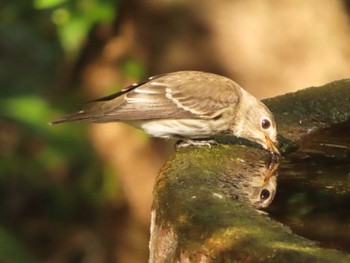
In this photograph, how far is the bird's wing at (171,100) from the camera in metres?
5.57

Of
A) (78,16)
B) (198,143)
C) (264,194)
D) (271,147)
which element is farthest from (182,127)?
(78,16)

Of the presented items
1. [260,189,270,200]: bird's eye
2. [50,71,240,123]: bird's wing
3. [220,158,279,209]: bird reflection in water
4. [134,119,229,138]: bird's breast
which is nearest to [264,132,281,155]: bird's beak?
[220,158,279,209]: bird reflection in water

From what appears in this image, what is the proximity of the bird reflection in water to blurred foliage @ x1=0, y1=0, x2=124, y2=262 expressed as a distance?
2.71 m

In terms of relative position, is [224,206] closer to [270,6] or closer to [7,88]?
[270,6]

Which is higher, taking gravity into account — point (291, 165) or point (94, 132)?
point (291, 165)

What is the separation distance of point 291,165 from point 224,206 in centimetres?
114

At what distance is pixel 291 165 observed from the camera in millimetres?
4488

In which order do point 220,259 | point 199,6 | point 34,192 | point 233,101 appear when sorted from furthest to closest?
1. point 34,192
2. point 199,6
3. point 233,101
4. point 220,259

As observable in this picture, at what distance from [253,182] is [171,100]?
5.38 ft

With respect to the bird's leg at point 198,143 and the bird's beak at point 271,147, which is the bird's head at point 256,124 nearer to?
the bird's beak at point 271,147

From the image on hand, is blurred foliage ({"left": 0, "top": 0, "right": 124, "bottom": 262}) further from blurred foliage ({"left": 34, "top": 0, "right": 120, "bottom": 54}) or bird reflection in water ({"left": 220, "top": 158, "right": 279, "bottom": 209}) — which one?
bird reflection in water ({"left": 220, "top": 158, "right": 279, "bottom": 209})

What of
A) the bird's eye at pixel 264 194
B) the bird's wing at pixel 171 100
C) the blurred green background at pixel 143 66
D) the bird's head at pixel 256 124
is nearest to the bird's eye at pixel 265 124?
the bird's head at pixel 256 124

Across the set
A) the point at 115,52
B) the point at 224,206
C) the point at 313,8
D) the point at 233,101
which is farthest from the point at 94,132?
the point at 224,206

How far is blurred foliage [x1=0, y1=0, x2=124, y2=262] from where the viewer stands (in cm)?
736
